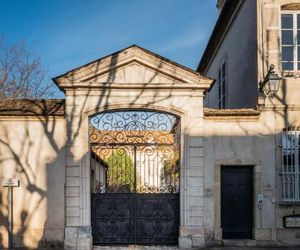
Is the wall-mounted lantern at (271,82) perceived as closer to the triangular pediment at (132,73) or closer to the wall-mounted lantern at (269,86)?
the wall-mounted lantern at (269,86)

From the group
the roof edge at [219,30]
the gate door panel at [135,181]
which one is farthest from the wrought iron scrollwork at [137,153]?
the roof edge at [219,30]

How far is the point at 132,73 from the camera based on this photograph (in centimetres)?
1263

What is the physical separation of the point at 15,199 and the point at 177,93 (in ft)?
17.1

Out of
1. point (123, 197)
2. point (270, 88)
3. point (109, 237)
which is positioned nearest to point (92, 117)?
point (123, 197)

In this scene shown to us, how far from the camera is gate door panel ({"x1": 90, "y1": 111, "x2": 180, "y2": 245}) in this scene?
12.6 m

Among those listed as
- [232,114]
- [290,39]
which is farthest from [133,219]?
[290,39]

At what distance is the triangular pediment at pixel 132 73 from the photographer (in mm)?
12367

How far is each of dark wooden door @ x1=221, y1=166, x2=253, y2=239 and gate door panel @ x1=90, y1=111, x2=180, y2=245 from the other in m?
1.33

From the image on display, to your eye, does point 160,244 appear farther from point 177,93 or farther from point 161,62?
point 161,62

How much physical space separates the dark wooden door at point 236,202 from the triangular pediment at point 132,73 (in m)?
2.58

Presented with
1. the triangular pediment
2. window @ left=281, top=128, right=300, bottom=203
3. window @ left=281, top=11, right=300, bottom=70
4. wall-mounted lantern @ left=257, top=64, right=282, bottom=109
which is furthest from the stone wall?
window @ left=281, top=11, right=300, bottom=70

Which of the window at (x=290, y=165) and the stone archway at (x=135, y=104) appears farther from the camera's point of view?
the window at (x=290, y=165)

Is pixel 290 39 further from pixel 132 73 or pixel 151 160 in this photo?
pixel 151 160

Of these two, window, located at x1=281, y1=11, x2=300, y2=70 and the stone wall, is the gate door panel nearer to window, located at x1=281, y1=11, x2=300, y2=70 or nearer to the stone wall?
the stone wall
